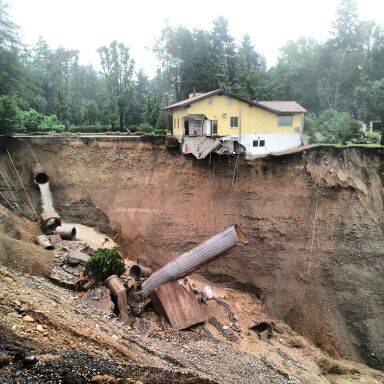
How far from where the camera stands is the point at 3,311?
34.5 ft

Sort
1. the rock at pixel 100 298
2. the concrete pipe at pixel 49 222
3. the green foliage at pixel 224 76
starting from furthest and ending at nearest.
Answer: the green foliage at pixel 224 76
the concrete pipe at pixel 49 222
the rock at pixel 100 298

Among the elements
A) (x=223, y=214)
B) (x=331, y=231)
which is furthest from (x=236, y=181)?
(x=331, y=231)

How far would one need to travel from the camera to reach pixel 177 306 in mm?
16297

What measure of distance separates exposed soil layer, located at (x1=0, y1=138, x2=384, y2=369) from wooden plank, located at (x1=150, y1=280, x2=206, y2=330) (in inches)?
265

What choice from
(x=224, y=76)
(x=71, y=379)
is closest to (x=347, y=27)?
(x=224, y=76)

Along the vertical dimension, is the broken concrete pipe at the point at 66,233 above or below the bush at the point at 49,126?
below

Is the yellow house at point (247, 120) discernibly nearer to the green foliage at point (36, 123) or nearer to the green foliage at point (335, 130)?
the green foliage at point (335, 130)

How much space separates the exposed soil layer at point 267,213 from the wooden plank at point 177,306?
6.73 m

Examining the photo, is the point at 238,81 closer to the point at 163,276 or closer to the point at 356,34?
the point at 356,34

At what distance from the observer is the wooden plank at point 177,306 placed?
52.6 feet

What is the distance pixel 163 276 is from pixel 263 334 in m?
5.60

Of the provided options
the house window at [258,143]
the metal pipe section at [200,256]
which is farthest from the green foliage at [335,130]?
the metal pipe section at [200,256]

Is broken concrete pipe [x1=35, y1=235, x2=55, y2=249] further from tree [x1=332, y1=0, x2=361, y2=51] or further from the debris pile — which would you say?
tree [x1=332, y1=0, x2=361, y2=51]

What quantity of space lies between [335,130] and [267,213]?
477 inches
